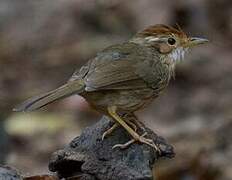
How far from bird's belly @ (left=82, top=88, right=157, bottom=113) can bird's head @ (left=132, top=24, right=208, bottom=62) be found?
331 millimetres

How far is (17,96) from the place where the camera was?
9977mm

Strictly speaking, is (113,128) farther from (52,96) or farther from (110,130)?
(52,96)

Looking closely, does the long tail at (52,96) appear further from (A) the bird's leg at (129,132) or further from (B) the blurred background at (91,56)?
(B) the blurred background at (91,56)

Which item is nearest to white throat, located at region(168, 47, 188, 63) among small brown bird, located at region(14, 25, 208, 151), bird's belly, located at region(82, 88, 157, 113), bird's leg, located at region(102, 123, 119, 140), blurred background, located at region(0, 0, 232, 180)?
small brown bird, located at region(14, 25, 208, 151)

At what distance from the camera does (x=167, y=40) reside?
528 cm

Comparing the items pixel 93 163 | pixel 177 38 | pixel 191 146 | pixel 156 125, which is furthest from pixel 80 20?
pixel 93 163

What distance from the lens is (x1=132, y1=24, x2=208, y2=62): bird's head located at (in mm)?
5208

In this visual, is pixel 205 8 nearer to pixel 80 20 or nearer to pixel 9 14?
pixel 80 20

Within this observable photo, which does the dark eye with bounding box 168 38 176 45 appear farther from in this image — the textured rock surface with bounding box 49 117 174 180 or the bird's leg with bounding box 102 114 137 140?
the textured rock surface with bounding box 49 117 174 180

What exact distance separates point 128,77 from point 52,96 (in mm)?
442

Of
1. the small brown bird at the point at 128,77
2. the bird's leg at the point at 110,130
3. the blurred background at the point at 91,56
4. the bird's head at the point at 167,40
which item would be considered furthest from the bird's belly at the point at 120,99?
the blurred background at the point at 91,56

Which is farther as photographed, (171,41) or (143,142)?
(171,41)

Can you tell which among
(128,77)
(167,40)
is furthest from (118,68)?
(167,40)

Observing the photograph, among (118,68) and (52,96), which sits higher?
(118,68)
